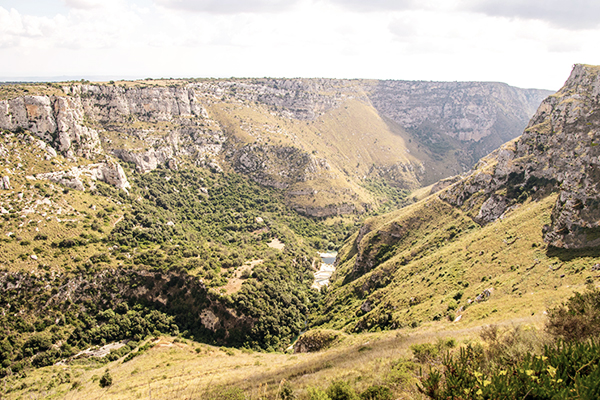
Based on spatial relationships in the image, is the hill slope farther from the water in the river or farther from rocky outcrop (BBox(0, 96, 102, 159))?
rocky outcrop (BBox(0, 96, 102, 159))

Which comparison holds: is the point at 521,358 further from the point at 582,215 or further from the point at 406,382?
the point at 582,215

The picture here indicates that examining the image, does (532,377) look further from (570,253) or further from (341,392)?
(570,253)

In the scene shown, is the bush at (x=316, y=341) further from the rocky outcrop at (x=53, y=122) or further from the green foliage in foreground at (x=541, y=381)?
the rocky outcrop at (x=53, y=122)

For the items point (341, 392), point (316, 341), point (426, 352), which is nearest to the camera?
point (341, 392)

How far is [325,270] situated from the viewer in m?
145

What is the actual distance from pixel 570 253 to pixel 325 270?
105 m

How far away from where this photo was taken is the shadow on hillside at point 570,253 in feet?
148

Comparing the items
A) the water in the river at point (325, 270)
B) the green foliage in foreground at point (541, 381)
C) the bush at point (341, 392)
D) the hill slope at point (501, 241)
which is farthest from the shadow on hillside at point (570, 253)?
the water in the river at point (325, 270)

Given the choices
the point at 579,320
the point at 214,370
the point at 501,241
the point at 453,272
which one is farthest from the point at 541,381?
the point at 501,241

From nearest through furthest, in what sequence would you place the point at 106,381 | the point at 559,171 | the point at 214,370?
the point at 214,370 → the point at 106,381 → the point at 559,171

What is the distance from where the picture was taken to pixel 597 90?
3418 inches

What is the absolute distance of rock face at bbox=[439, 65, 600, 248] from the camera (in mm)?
51969

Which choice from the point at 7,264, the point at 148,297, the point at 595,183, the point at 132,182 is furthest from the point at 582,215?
the point at 132,182

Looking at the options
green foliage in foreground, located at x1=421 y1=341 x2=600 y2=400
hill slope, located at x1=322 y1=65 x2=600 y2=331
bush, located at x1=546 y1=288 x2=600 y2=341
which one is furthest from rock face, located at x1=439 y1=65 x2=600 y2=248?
green foliage in foreground, located at x1=421 y1=341 x2=600 y2=400
